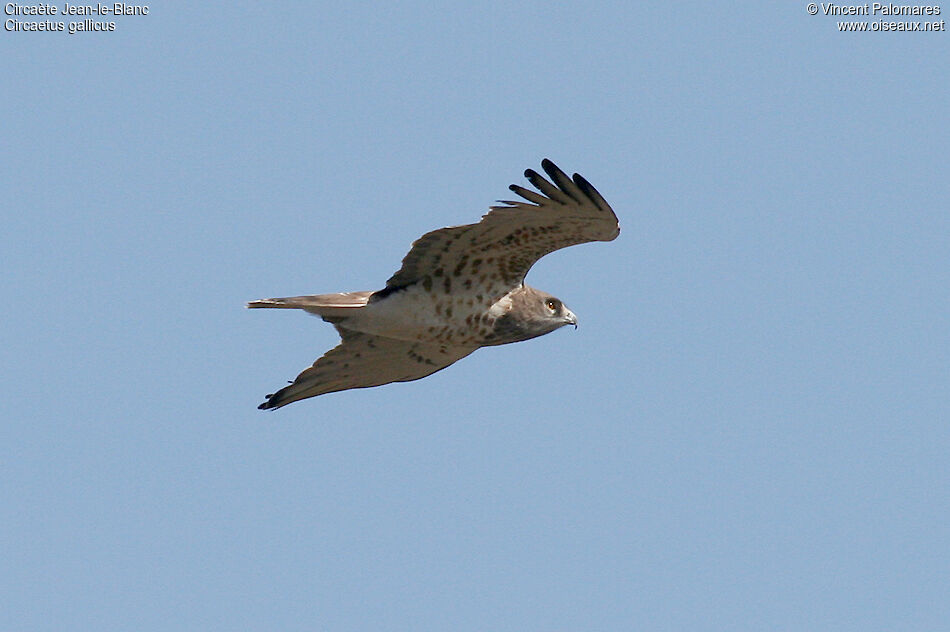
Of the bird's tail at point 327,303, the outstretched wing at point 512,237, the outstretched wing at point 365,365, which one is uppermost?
the outstretched wing at point 512,237

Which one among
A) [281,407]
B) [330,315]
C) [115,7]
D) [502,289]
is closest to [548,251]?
[502,289]

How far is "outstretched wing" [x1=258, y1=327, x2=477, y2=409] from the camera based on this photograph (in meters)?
15.5

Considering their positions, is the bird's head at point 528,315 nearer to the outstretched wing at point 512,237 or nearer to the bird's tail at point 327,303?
the outstretched wing at point 512,237

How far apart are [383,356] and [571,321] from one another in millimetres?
1872

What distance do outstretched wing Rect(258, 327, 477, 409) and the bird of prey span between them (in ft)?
0.06

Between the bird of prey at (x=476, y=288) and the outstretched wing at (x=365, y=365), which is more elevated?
the bird of prey at (x=476, y=288)

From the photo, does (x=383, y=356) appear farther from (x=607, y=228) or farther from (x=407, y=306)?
(x=607, y=228)

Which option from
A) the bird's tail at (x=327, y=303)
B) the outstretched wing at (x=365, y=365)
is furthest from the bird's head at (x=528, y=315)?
the bird's tail at (x=327, y=303)

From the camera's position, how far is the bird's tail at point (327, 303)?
46.5 ft

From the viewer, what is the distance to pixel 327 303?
1449cm

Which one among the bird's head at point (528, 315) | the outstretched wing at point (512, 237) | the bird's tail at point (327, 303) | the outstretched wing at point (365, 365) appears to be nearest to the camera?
the outstretched wing at point (512, 237)

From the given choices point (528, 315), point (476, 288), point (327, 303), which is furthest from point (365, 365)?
point (528, 315)

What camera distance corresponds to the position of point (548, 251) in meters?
14.6

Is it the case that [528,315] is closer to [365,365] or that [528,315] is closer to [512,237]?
[512,237]
